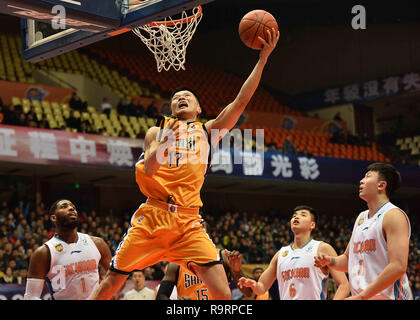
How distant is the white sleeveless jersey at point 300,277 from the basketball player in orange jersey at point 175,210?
68.7 inches

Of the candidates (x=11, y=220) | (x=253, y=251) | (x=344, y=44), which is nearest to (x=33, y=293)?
(x=11, y=220)

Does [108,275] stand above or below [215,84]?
below

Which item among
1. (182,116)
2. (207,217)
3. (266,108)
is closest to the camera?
(182,116)

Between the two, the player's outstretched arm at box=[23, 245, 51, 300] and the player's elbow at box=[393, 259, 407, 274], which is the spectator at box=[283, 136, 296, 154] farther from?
the player's elbow at box=[393, 259, 407, 274]

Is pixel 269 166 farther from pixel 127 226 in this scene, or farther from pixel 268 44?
pixel 268 44

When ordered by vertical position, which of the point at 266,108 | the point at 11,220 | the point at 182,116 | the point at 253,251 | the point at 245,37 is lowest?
the point at 253,251

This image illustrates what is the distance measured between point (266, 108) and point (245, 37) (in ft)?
57.6

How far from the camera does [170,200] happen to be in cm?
449

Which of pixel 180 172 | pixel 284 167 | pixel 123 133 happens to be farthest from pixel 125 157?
pixel 180 172

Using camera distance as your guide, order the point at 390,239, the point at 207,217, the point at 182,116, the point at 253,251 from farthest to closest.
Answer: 1. the point at 207,217
2. the point at 253,251
3. the point at 182,116
4. the point at 390,239

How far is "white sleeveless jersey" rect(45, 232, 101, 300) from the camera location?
557cm

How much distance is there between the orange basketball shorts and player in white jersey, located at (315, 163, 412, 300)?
0.83 m

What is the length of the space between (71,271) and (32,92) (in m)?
12.0
